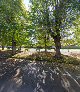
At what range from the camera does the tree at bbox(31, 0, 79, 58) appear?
62.0ft

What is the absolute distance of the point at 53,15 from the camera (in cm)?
1925

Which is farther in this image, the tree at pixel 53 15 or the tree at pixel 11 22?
the tree at pixel 53 15

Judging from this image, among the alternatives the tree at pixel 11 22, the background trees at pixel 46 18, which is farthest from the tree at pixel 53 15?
the tree at pixel 11 22

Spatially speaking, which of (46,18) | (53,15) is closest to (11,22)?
(46,18)

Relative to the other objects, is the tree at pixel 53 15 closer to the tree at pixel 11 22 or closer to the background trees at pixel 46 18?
the background trees at pixel 46 18

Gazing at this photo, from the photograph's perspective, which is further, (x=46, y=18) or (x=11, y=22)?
(x=46, y=18)

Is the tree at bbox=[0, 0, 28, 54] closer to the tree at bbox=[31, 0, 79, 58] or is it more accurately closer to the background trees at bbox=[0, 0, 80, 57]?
the background trees at bbox=[0, 0, 80, 57]

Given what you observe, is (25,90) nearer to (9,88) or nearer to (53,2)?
(9,88)

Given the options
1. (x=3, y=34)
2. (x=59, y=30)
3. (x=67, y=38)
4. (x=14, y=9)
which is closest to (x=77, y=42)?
(x=67, y=38)

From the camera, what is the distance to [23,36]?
1898cm

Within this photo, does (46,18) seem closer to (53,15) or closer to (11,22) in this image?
(53,15)

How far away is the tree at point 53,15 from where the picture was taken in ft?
62.0

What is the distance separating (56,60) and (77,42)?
3937 millimetres

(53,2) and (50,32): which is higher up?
(53,2)
